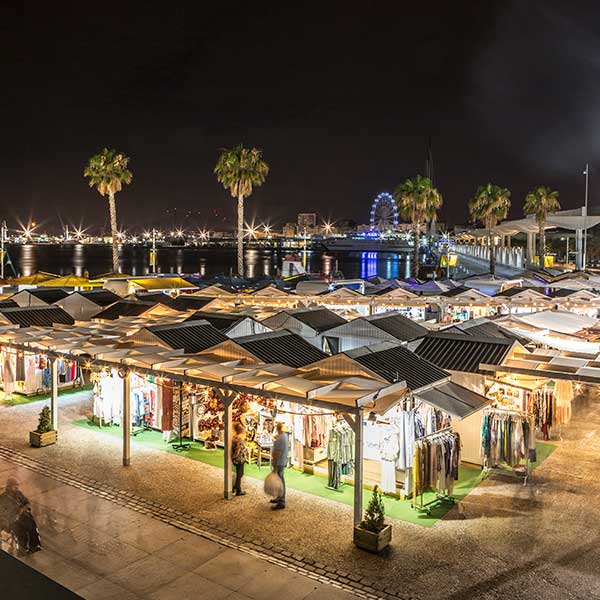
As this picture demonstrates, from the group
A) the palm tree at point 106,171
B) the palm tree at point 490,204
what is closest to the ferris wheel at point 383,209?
the palm tree at point 490,204

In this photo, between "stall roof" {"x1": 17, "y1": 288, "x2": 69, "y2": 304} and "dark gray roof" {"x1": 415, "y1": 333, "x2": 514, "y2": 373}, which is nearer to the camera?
"dark gray roof" {"x1": 415, "y1": 333, "x2": 514, "y2": 373}

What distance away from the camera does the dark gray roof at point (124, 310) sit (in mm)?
19297

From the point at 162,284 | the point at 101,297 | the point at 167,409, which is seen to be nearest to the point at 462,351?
the point at 167,409

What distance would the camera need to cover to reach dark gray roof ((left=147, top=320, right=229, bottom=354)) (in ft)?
42.1

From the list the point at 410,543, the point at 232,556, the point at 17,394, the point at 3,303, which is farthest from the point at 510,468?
the point at 3,303

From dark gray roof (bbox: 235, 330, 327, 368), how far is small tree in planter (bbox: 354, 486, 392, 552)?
4.68 metres

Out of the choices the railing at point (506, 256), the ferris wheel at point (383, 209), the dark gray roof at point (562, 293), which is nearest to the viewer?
the dark gray roof at point (562, 293)

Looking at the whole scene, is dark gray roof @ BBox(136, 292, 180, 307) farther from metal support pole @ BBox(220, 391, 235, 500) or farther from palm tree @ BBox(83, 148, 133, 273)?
palm tree @ BBox(83, 148, 133, 273)

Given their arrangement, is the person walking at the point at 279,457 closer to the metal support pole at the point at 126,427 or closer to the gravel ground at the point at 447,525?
the gravel ground at the point at 447,525

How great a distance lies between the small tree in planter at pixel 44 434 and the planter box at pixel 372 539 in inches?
267

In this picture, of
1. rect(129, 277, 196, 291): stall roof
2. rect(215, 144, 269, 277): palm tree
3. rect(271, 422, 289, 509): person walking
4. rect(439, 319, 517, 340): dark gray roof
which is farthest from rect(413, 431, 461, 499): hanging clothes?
rect(215, 144, 269, 277): palm tree

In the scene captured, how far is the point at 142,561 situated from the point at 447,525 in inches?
166

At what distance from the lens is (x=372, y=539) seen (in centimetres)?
748

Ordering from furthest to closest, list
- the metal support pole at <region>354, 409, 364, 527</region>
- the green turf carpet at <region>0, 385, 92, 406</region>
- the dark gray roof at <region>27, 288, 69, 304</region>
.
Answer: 1. the dark gray roof at <region>27, 288, 69, 304</region>
2. the green turf carpet at <region>0, 385, 92, 406</region>
3. the metal support pole at <region>354, 409, 364, 527</region>
